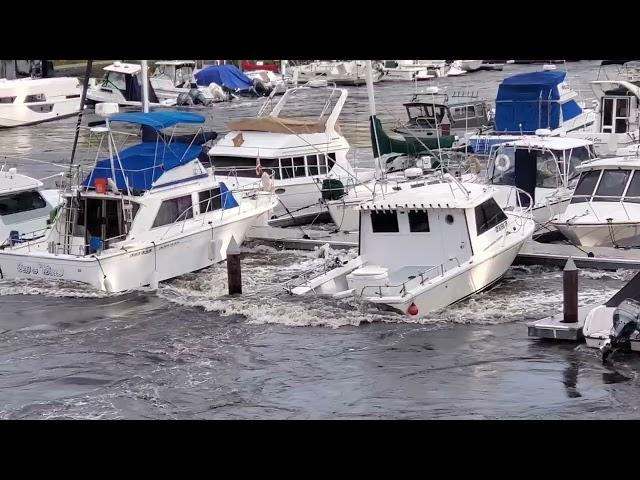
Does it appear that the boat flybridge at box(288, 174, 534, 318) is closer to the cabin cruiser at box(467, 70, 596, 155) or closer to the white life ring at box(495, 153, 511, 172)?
the white life ring at box(495, 153, 511, 172)

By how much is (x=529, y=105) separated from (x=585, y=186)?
695cm

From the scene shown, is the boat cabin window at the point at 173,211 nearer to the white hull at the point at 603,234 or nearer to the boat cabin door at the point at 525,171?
the white hull at the point at 603,234

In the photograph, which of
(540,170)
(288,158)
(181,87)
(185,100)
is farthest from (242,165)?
(181,87)

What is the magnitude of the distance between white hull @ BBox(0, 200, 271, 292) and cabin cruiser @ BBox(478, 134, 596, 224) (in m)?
5.24

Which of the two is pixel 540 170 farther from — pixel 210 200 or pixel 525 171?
pixel 210 200

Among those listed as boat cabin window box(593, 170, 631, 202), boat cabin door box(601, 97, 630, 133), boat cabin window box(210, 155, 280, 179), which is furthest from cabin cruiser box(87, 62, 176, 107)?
boat cabin window box(593, 170, 631, 202)

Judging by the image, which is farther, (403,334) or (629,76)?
(629,76)

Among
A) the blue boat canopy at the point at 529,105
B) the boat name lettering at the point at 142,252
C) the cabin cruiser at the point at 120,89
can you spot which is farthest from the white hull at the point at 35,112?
the boat name lettering at the point at 142,252

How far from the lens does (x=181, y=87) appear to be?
47.2 m

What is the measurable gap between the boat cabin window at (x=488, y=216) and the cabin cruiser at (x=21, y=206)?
7.15 meters
